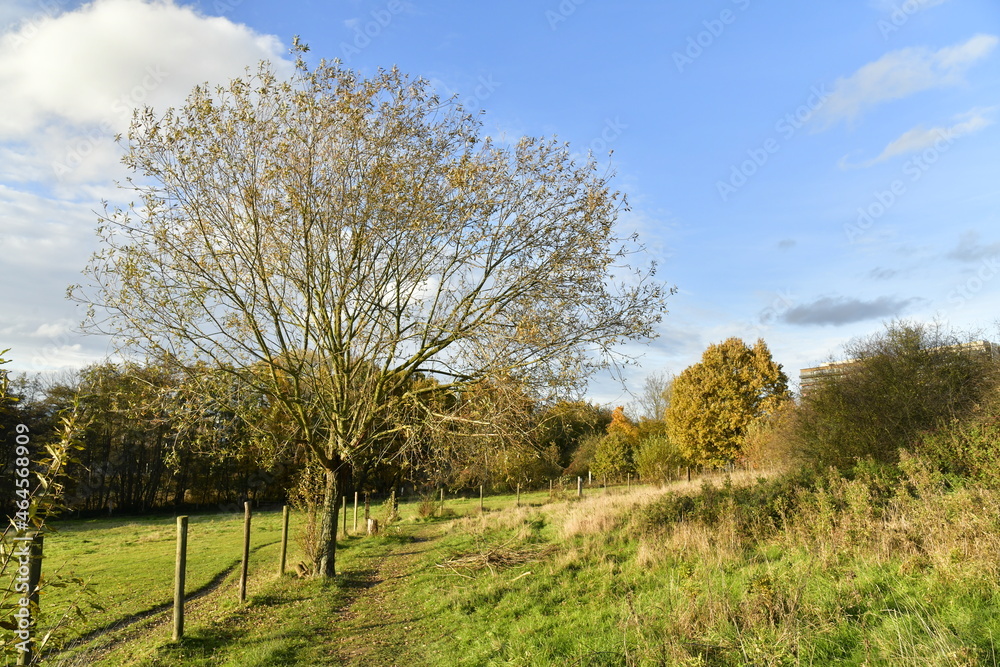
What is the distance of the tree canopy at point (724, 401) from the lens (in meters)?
38.6

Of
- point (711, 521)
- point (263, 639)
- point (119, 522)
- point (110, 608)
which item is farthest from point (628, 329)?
point (119, 522)

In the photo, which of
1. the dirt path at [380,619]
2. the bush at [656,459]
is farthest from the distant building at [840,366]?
the dirt path at [380,619]

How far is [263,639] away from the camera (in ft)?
26.3

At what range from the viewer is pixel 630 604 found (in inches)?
306

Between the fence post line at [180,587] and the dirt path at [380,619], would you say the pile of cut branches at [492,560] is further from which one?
the fence post line at [180,587]

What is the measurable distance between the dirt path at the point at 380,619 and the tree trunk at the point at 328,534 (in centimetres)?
92

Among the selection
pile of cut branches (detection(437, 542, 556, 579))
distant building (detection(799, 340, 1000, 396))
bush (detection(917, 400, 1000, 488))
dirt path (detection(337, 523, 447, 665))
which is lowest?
dirt path (detection(337, 523, 447, 665))

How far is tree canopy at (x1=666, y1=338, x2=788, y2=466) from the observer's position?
3856cm

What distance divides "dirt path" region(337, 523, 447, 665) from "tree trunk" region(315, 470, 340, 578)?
924 millimetres

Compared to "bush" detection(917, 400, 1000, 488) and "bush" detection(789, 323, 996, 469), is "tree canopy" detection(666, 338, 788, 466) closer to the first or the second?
"bush" detection(789, 323, 996, 469)

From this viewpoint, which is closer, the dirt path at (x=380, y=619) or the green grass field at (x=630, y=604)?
the green grass field at (x=630, y=604)

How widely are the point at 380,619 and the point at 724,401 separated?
1367 inches

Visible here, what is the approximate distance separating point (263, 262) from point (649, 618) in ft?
30.3

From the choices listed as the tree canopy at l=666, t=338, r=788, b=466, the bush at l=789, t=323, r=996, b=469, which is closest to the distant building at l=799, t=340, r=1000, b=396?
the bush at l=789, t=323, r=996, b=469
